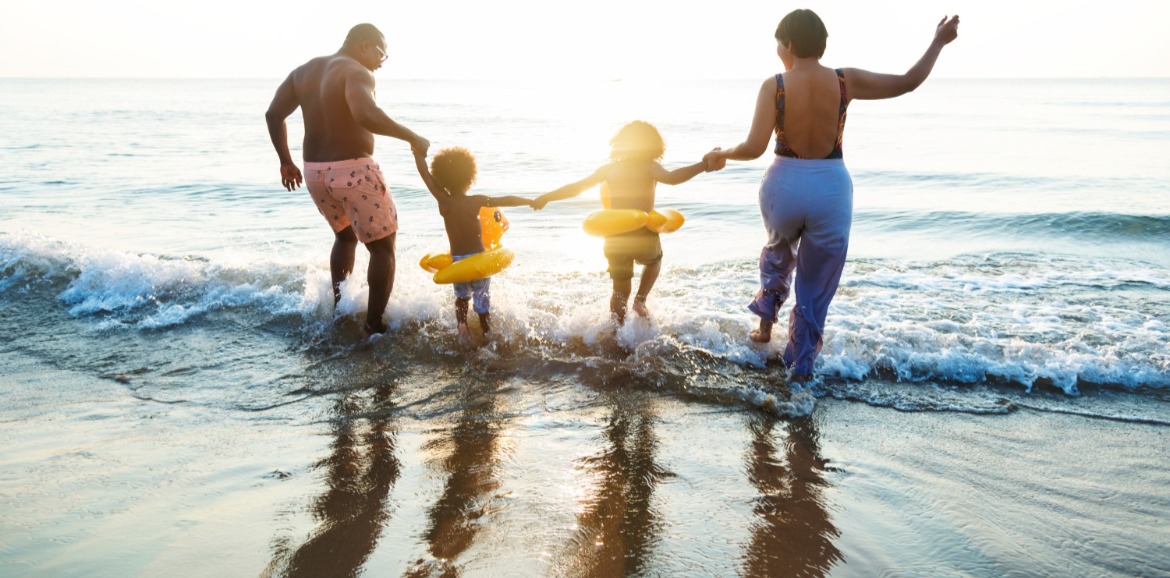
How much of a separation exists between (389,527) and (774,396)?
246 centimetres

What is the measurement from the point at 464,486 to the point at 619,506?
70cm

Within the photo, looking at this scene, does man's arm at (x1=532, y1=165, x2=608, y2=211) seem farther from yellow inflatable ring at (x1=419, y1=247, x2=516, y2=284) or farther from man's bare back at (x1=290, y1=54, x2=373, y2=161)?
man's bare back at (x1=290, y1=54, x2=373, y2=161)

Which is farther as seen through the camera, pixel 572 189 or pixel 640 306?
pixel 640 306

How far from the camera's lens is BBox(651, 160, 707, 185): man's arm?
15.8ft

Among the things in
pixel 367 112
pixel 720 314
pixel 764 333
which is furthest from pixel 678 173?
pixel 367 112

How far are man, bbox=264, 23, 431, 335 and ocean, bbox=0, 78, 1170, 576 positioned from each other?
3.00ft

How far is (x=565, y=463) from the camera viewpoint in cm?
365

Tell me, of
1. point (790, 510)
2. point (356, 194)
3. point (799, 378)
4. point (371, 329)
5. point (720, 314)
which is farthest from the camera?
point (720, 314)

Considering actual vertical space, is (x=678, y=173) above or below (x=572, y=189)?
above

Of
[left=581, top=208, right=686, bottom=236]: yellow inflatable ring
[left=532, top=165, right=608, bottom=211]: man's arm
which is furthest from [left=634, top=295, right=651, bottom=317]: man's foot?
[left=532, top=165, right=608, bottom=211]: man's arm

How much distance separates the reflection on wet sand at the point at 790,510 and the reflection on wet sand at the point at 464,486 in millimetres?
1067

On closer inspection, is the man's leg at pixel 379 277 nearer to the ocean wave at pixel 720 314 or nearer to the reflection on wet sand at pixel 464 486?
the ocean wave at pixel 720 314

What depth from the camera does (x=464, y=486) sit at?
339cm

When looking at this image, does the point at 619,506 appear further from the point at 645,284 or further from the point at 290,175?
the point at 290,175
